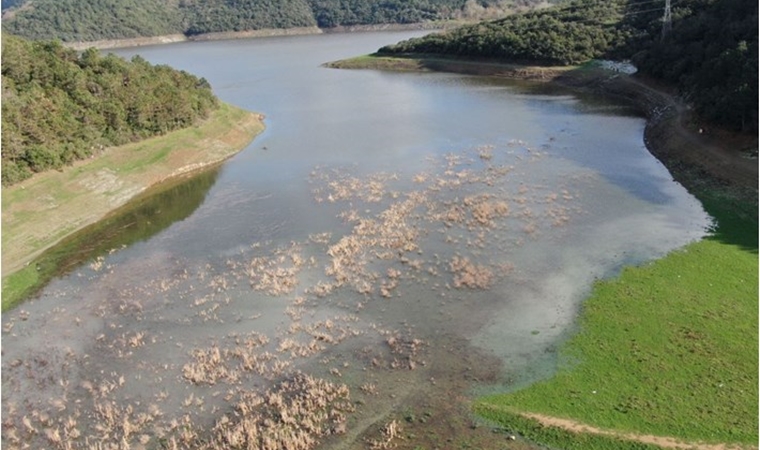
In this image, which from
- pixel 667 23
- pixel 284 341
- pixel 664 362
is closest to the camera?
pixel 664 362

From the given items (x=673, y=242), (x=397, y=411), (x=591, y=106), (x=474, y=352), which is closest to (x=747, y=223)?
(x=673, y=242)

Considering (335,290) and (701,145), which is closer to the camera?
(335,290)

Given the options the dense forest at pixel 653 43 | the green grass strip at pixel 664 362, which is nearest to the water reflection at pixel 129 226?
the green grass strip at pixel 664 362

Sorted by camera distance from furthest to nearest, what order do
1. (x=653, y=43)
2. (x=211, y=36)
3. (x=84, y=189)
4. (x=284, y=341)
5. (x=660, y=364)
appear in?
(x=211, y=36)
(x=653, y=43)
(x=84, y=189)
(x=284, y=341)
(x=660, y=364)

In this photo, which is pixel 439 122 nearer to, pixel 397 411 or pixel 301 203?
pixel 301 203

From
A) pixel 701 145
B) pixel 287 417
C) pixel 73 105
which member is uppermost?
pixel 73 105

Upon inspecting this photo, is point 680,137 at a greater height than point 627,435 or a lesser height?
greater

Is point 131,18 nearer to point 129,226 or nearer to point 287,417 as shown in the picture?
point 129,226

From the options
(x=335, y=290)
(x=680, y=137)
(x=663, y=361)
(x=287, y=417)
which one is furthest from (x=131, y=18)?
(x=663, y=361)
